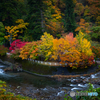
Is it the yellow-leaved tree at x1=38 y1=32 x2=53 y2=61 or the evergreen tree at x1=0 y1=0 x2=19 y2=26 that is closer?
the yellow-leaved tree at x1=38 y1=32 x2=53 y2=61

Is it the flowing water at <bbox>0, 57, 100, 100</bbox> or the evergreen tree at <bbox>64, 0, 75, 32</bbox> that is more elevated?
the evergreen tree at <bbox>64, 0, 75, 32</bbox>

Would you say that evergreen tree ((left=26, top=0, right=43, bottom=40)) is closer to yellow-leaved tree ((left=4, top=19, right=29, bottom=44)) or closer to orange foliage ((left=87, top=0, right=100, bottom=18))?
yellow-leaved tree ((left=4, top=19, right=29, bottom=44))

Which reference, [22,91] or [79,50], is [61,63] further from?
[22,91]

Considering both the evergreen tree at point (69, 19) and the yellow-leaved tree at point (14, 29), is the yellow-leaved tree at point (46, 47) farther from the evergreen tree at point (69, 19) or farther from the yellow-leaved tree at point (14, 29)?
the evergreen tree at point (69, 19)

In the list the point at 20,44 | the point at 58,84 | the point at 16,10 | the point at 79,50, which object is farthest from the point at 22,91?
the point at 16,10

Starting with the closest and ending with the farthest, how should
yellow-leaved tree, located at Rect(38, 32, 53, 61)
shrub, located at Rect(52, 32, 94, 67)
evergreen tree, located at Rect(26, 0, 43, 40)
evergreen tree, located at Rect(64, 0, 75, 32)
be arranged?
shrub, located at Rect(52, 32, 94, 67), yellow-leaved tree, located at Rect(38, 32, 53, 61), evergreen tree, located at Rect(26, 0, 43, 40), evergreen tree, located at Rect(64, 0, 75, 32)

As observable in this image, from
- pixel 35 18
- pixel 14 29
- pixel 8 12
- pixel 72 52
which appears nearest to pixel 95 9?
pixel 35 18

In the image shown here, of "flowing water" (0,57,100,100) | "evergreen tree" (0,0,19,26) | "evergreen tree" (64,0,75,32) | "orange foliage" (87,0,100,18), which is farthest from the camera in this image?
"orange foliage" (87,0,100,18)

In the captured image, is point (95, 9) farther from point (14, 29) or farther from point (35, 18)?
point (14, 29)

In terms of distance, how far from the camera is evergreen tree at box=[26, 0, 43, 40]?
104 ft

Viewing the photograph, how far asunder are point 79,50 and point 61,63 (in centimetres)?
384

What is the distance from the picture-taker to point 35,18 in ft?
106

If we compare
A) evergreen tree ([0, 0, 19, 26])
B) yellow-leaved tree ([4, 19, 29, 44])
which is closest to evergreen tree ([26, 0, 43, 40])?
yellow-leaved tree ([4, 19, 29, 44])

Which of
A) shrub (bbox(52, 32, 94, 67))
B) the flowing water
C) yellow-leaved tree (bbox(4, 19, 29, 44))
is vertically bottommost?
the flowing water
